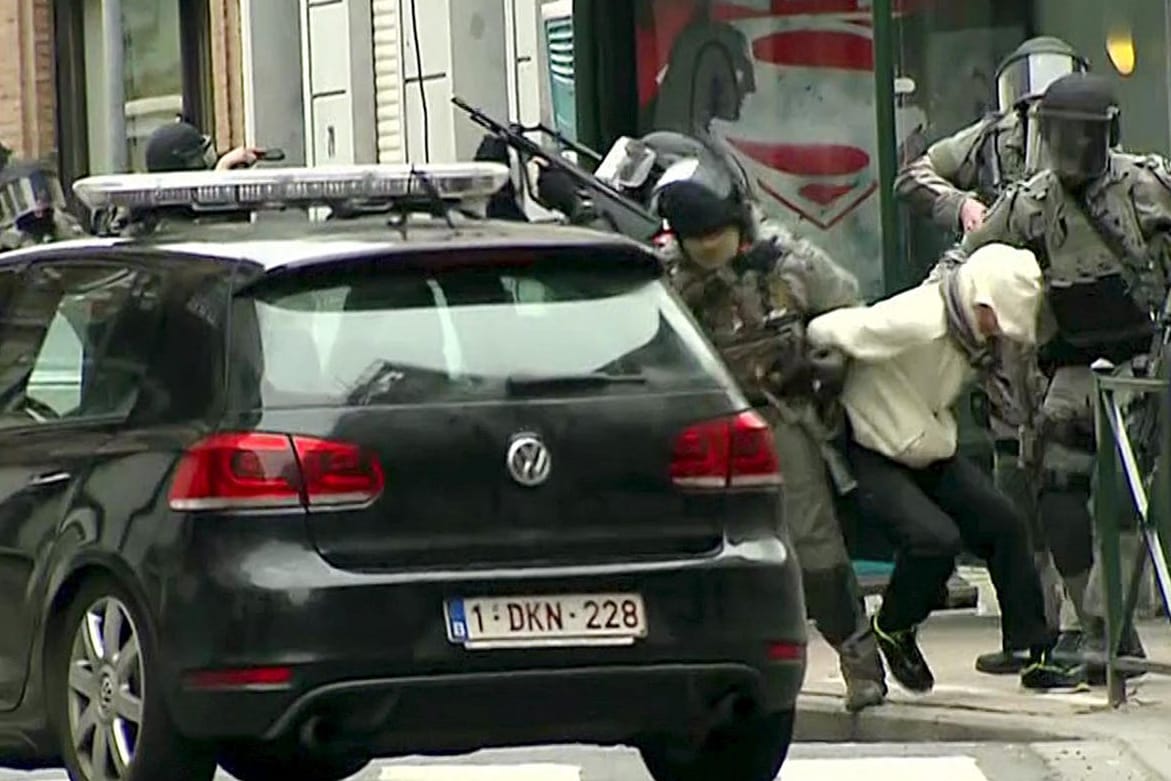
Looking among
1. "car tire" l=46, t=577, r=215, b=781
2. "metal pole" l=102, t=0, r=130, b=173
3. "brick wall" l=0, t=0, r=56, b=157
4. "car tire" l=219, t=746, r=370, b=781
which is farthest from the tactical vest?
"brick wall" l=0, t=0, r=56, b=157

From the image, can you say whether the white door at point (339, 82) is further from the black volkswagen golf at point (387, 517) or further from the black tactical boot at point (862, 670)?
the black volkswagen golf at point (387, 517)

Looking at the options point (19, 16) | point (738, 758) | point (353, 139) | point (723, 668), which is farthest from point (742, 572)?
point (19, 16)

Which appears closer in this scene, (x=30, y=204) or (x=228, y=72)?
(x=30, y=204)

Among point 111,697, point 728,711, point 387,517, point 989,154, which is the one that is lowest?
point 728,711

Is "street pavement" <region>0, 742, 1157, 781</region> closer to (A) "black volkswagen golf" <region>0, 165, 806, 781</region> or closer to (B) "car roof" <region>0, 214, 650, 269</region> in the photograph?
(A) "black volkswagen golf" <region>0, 165, 806, 781</region>

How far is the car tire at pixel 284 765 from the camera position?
8922 mm

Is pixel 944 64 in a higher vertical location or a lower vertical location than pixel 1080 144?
higher

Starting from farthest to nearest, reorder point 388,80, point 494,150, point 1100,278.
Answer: point 388,80, point 494,150, point 1100,278

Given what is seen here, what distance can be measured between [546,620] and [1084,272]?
3.56 m

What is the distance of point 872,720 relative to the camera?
11438mm

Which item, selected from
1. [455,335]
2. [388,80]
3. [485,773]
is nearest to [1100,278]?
[485,773]

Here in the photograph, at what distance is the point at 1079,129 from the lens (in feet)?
37.6

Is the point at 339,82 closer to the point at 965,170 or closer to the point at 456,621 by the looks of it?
the point at 965,170

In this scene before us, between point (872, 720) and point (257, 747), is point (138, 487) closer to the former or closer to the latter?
point (257, 747)
